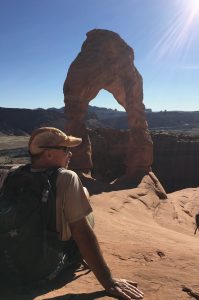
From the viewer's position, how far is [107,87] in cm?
1438

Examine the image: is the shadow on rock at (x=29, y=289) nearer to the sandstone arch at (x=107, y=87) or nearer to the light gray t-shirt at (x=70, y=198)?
the light gray t-shirt at (x=70, y=198)

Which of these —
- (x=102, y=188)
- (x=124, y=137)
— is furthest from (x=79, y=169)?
(x=124, y=137)

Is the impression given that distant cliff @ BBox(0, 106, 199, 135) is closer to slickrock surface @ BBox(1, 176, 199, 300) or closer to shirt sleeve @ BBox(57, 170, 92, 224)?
slickrock surface @ BBox(1, 176, 199, 300)

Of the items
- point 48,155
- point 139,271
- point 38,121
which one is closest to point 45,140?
point 48,155

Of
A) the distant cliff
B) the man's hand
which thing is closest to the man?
the man's hand

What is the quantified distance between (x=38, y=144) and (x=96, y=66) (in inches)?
416

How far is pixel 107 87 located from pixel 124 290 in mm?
11975

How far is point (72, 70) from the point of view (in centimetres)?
1323

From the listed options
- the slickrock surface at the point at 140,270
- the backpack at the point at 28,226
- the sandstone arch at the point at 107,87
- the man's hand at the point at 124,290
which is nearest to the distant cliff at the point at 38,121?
the sandstone arch at the point at 107,87

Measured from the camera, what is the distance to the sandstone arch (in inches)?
515

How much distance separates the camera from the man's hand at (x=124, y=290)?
2844mm

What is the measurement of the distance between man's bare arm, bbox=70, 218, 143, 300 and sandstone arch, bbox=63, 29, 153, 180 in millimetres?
10197

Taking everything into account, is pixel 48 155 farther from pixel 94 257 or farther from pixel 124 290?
pixel 124 290

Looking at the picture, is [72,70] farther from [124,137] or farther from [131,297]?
[131,297]
